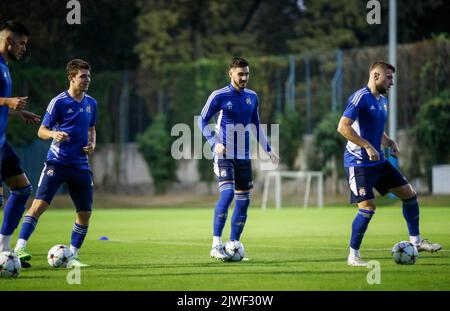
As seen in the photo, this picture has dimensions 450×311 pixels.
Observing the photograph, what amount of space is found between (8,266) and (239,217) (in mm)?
3699

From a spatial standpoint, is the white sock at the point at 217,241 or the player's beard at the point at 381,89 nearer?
the player's beard at the point at 381,89

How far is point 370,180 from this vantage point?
37.7ft

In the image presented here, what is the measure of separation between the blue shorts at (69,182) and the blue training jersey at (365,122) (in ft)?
11.0

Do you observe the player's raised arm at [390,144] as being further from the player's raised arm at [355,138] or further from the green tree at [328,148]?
the green tree at [328,148]

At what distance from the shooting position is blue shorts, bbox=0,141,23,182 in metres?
11.2

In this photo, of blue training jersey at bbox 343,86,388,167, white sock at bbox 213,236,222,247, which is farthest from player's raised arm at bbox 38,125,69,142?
blue training jersey at bbox 343,86,388,167

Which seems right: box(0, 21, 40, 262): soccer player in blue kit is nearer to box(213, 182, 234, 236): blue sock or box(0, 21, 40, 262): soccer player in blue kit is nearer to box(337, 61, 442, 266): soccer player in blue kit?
box(213, 182, 234, 236): blue sock

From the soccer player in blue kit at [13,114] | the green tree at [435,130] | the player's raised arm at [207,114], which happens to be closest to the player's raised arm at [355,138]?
the player's raised arm at [207,114]

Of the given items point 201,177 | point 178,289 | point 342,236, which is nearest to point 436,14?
point 201,177

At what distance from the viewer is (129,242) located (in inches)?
642

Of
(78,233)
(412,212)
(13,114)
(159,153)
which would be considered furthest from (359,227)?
(159,153)

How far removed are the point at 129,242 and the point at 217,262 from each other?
447 centimetres

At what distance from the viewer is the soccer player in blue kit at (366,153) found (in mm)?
11273

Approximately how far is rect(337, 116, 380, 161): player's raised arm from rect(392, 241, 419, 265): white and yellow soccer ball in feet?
4.00
